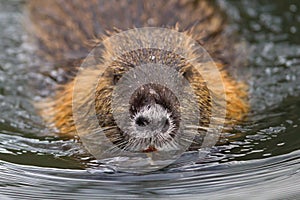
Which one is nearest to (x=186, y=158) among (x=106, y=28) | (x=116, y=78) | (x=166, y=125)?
(x=166, y=125)

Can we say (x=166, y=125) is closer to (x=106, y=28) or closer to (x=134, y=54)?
(x=134, y=54)

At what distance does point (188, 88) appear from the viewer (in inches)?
140

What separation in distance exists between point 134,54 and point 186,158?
64cm

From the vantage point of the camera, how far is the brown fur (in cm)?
424

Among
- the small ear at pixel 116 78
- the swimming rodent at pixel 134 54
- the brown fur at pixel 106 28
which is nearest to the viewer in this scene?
the swimming rodent at pixel 134 54

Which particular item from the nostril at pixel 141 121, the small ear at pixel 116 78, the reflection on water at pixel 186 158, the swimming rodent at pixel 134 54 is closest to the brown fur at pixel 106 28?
the swimming rodent at pixel 134 54

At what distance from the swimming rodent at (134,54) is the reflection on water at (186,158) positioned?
160mm

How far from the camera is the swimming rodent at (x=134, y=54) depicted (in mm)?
3244

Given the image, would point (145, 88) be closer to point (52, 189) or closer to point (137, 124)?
point (137, 124)

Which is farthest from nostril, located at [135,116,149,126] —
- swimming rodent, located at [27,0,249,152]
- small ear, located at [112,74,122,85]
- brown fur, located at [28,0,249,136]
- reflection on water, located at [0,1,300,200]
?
brown fur, located at [28,0,249,136]

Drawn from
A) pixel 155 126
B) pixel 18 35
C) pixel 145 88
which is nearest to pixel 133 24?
pixel 145 88

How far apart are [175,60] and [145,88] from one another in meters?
0.42

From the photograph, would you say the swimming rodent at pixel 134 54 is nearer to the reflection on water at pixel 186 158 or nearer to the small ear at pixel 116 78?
the small ear at pixel 116 78

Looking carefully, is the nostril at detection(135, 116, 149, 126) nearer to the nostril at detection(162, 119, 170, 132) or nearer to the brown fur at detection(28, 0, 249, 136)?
the nostril at detection(162, 119, 170, 132)
